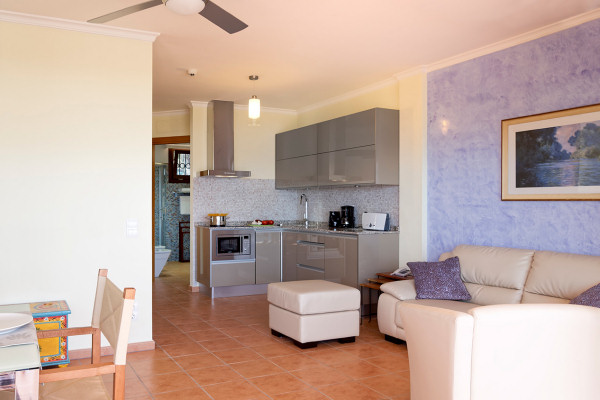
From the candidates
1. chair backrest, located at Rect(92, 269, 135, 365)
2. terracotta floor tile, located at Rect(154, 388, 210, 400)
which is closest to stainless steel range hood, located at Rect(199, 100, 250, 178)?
terracotta floor tile, located at Rect(154, 388, 210, 400)

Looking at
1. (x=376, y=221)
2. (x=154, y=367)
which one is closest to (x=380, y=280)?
(x=376, y=221)

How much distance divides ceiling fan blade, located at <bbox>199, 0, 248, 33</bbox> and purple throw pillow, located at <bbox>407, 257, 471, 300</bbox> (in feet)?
8.13

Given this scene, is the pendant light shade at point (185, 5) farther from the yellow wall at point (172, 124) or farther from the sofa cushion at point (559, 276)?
the yellow wall at point (172, 124)

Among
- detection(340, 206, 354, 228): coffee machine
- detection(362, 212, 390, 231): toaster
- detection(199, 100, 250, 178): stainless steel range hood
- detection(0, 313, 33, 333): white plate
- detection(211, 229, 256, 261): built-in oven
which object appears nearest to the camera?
detection(0, 313, 33, 333): white plate

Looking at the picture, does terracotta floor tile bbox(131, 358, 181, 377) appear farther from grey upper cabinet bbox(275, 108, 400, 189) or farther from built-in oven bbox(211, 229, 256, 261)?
grey upper cabinet bbox(275, 108, 400, 189)

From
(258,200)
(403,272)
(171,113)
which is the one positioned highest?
(171,113)

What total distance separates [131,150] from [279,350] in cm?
206

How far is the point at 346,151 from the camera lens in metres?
5.73

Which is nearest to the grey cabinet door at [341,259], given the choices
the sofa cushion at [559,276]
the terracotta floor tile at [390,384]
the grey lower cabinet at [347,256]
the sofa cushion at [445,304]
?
the grey lower cabinet at [347,256]

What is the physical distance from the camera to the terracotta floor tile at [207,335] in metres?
4.48

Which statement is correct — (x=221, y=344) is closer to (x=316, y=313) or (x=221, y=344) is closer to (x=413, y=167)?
(x=316, y=313)

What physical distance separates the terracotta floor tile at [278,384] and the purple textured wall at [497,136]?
85.9 inches

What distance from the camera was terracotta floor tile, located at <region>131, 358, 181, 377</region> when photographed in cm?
355

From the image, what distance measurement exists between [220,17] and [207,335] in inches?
115
